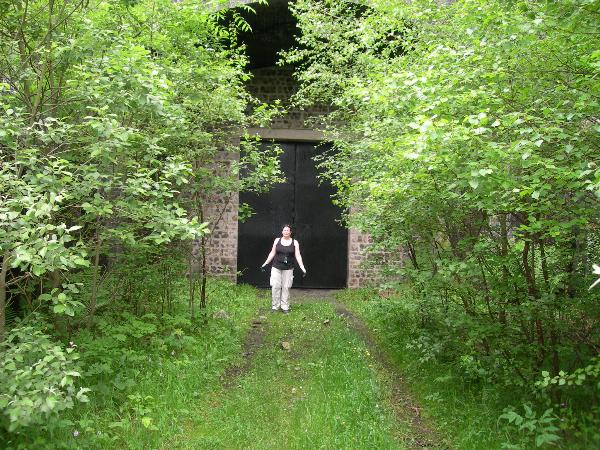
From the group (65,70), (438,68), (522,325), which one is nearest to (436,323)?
(522,325)

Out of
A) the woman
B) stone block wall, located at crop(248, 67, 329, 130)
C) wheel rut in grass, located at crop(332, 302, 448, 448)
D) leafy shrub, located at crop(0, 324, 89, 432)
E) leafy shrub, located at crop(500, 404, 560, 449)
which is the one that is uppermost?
stone block wall, located at crop(248, 67, 329, 130)

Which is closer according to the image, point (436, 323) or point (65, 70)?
point (65, 70)

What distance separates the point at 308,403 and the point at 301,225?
849cm

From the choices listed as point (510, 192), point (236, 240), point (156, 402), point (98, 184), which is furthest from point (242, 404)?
point (236, 240)

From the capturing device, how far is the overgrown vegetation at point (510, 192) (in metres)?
3.44

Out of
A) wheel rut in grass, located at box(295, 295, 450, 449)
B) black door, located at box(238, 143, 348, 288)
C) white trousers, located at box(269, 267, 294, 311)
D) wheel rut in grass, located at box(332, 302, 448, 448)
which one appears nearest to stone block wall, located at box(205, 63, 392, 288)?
black door, located at box(238, 143, 348, 288)

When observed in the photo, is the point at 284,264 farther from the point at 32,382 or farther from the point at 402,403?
the point at 32,382

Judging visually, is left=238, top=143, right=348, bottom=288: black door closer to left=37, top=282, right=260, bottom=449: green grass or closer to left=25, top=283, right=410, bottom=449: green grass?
left=25, top=283, right=410, bottom=449: green grass

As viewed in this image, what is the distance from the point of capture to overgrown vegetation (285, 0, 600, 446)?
3441mm

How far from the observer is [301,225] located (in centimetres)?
1336

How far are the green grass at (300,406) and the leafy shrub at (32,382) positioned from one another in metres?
1.33

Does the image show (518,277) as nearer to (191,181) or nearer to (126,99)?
(126,99)

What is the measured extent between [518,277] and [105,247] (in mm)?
3814

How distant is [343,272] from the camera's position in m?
13.4
